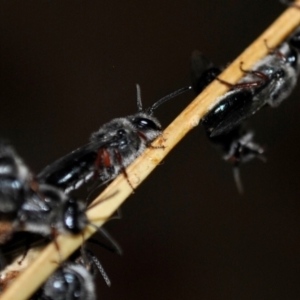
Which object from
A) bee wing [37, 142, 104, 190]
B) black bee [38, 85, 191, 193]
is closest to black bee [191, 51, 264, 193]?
black bee [38, 85, 191, 193]

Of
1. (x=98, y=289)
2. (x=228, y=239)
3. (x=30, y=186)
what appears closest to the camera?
(x=30, y=186)

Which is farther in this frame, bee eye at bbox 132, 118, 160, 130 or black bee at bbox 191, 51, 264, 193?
black bee at bbox 191, 51, 264, 193

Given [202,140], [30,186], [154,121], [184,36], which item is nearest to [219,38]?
[184,36]

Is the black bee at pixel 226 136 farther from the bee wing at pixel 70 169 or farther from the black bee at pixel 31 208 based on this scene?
the black bee at pixel 31 208

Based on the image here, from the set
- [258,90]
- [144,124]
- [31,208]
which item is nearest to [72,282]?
[31,208]

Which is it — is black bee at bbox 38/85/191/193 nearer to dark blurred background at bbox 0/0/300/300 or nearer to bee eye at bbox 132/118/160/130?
bee eye at bbox 132/118/160/130

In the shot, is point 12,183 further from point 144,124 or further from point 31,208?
point 144,124

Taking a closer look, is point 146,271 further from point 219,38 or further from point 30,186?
point 30,186
